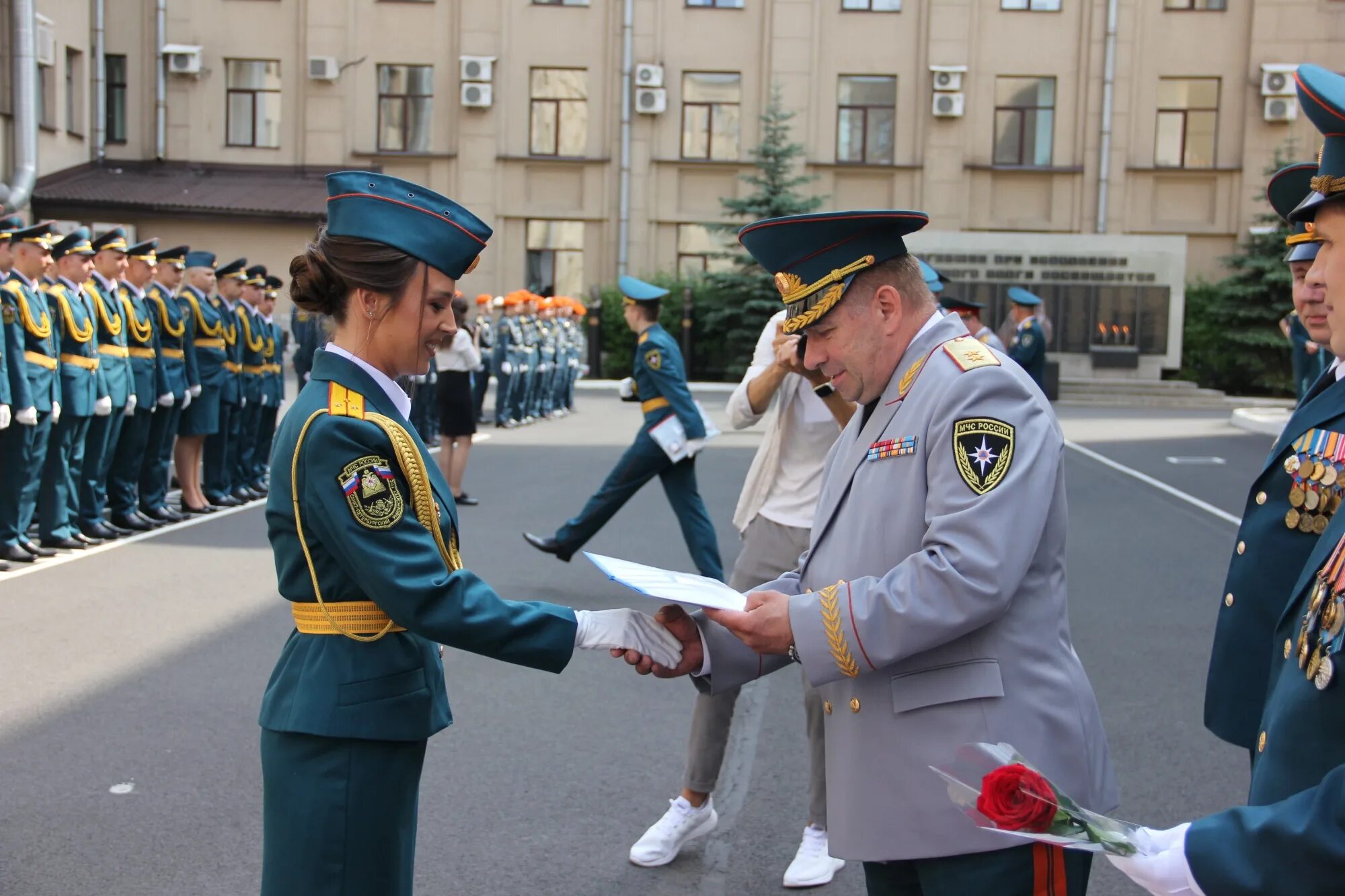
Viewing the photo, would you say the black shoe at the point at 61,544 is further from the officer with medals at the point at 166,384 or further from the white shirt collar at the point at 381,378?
the white shirt collar at the point at 381,378

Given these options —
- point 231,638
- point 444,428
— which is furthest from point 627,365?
point 231,638

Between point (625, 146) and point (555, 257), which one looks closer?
point (625, 146)

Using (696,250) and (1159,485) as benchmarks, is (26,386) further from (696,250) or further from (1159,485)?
(696,250)

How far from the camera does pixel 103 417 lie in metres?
10.7

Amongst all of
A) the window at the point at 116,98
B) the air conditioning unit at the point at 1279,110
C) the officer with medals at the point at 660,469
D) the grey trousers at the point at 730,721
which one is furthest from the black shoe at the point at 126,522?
the air conditioning unit at the point at 1279,110

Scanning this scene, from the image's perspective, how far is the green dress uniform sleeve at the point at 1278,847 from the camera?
1615 mm

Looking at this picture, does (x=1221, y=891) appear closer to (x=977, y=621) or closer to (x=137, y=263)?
(x=977, y=621)

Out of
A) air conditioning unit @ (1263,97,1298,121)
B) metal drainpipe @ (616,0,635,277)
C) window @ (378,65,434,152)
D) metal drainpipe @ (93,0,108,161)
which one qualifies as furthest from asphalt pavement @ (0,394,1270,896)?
metal drainpipe @ (93,0,108,161)

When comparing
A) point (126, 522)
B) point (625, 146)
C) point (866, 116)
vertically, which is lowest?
point (126, 522)

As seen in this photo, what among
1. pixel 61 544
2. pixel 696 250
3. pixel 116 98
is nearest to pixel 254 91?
pixel 116 98

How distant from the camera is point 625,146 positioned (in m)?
34.7

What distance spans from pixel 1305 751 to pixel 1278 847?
1.00 feet

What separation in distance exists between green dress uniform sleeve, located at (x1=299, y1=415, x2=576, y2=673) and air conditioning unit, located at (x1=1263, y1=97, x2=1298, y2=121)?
35.4 metres

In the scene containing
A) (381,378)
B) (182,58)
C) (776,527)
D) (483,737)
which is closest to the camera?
(381,378)
